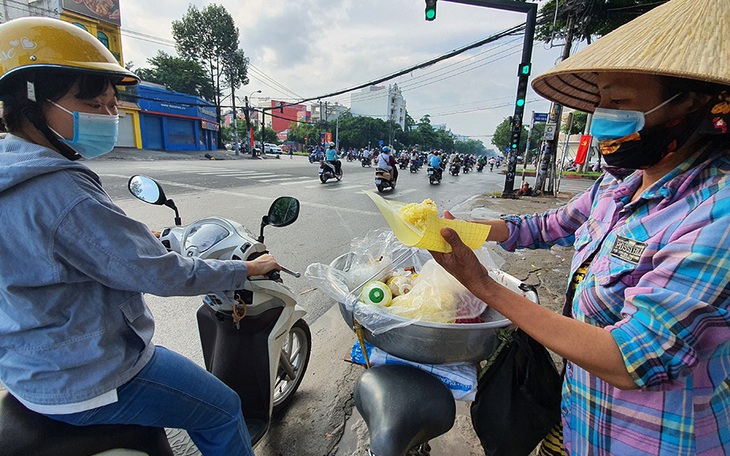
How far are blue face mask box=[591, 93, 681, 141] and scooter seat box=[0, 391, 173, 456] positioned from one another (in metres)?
1.62

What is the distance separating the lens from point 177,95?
30.0 meters

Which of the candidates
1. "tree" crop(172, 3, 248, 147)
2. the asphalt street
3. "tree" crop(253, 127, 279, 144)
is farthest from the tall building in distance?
the asphalt street

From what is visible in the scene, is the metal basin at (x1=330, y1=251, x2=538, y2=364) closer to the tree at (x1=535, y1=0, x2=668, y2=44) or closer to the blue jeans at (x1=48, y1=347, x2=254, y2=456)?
the blue jeans at (x1=48, y1=347, x2=254, y2=456)

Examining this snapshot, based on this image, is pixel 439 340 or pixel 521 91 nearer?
pixel 439 340

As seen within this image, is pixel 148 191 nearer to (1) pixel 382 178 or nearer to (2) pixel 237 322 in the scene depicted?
(2) pixel 237 322

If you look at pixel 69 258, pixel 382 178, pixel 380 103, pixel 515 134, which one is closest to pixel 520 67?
pixel 515 134

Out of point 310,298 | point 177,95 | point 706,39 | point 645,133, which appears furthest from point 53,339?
point 177,95

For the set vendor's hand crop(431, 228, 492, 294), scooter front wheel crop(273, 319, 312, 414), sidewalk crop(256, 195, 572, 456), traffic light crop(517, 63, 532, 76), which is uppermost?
traffic light crop(517, 63, 532, 76)

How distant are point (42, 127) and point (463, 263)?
1.17 metres

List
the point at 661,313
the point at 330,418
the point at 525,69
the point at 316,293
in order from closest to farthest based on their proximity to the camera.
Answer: the point at 661,313
the point at 330,418
the point at 316,293
the point at 525,69

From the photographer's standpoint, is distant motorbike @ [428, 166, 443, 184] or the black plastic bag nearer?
the black plastic bag

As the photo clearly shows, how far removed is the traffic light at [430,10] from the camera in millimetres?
6865

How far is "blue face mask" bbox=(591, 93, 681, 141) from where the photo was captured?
912 millimetres

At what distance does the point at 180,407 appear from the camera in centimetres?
111
